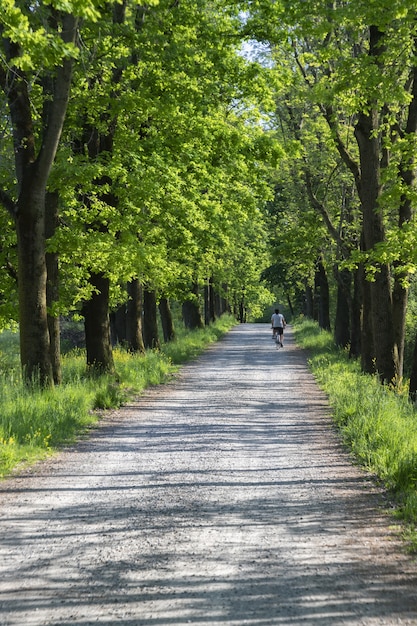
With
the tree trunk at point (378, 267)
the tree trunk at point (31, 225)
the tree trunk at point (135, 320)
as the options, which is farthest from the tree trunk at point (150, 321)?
the tree trunk at point (31, 225)

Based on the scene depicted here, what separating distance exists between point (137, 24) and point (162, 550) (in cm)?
1343

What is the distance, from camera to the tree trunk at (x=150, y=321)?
96.5 ft

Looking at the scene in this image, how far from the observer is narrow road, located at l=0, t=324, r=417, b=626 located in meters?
5.04

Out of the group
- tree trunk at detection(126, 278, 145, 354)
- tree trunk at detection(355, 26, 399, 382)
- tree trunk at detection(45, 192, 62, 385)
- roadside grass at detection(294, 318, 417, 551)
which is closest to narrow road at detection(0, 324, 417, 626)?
roadside grass at detection(294, 318, 417, 551)

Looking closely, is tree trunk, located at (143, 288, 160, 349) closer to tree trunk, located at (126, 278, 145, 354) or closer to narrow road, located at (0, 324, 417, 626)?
tree trunk, located at (126, 278, 145, 354)

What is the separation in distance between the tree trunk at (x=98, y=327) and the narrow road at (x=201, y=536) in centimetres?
640

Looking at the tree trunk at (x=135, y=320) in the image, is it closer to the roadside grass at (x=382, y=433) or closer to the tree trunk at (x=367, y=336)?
the tree trunk at (x=367, y=336)

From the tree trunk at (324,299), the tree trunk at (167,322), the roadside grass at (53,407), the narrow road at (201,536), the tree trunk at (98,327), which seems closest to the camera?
the narrow road at (201,536)

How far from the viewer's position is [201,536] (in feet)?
21.9

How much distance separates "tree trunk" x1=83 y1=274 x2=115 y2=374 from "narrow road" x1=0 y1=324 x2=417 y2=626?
640cm

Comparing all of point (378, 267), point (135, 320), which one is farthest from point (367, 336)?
point (135, 320)

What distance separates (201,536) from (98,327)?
1280 cm

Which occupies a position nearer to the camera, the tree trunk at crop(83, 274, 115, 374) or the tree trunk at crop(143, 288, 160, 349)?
the tree trunk at crop(83, 274, 115, 374)

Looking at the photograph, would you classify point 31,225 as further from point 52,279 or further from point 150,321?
point 150,321
